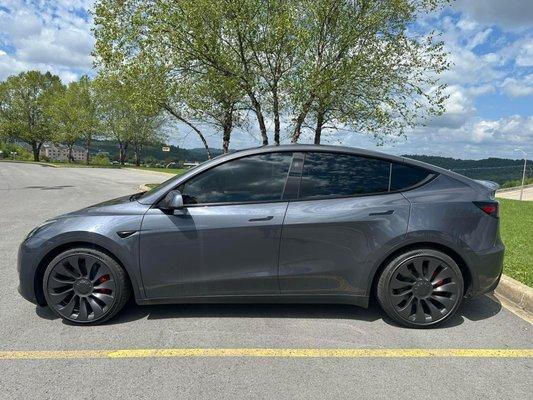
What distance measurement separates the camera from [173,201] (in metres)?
3.32

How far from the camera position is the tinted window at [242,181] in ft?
11.5

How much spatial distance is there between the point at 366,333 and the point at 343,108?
11.3 metres

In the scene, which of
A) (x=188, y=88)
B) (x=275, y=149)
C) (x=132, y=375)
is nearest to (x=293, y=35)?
(x=188, y=88)

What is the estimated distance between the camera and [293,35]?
11.8m

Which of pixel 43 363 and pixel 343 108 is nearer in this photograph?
pixel 43 363

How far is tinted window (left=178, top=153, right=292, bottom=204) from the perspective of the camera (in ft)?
11.5

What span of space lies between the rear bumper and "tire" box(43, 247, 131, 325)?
120 inches

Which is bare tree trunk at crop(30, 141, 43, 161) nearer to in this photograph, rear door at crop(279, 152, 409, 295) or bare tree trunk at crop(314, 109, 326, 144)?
bare tree trunk at crop(314, 109, 326, 144)

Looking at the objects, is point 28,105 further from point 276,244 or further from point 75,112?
point 276,244

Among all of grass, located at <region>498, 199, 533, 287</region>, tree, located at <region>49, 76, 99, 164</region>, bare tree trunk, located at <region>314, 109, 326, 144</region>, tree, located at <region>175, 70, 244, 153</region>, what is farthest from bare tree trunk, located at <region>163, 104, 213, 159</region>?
tree, located at <region>49, 76, 99, 164</region>

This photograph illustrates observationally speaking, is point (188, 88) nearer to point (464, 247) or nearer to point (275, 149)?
point (275, 149)

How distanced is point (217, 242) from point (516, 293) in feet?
10.3

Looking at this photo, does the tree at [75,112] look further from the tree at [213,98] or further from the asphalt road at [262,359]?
the asphalt road at [262,359]

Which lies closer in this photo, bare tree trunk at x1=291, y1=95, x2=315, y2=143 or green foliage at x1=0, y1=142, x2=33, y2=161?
bare tree trunk at x1=291, y1=95, x2=315, y2=143
